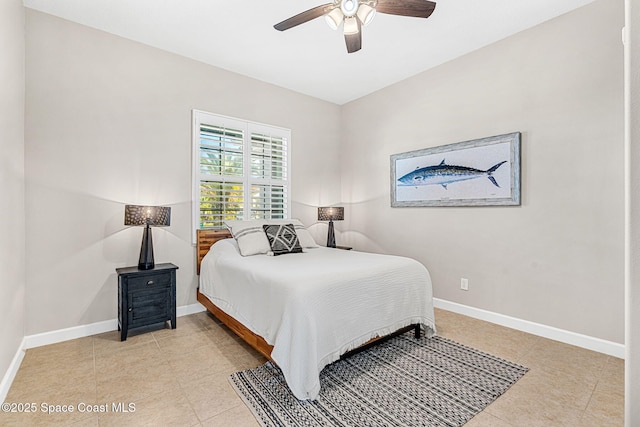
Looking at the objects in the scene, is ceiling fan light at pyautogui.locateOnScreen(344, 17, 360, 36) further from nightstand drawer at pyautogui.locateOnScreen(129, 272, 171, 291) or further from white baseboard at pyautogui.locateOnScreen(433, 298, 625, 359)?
white baseboard at pyautogui.locateOnScreen(433, 298, 625, 359)

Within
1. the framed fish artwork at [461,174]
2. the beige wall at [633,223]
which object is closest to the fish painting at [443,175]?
the framed fish artwork at [461,174]

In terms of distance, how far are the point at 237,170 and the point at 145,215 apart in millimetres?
1315

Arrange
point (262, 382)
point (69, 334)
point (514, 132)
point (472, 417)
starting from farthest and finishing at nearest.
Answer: point (514, 132), point (69, 334), point (262, 382), point (472, 417)

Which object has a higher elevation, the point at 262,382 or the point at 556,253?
the point at 556,253

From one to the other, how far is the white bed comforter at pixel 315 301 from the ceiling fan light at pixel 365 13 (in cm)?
193

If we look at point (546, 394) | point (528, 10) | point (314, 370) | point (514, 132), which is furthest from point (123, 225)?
point (528, 10)

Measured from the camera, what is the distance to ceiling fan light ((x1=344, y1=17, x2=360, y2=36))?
231cm

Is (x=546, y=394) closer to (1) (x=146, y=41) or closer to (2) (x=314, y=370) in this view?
(2) (x=314, y=370)

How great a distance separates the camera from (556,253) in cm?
281

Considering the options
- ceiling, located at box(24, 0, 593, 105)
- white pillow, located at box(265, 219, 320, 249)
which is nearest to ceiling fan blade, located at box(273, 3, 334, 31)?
ceiling, located at box(24, 0, 593, 105)

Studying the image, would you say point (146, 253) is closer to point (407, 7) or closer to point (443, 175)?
point (407, 7)

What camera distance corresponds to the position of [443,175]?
3.63 metres

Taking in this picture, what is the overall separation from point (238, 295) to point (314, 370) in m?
1.00

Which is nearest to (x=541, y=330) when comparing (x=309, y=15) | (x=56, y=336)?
(x=309, y=15)
